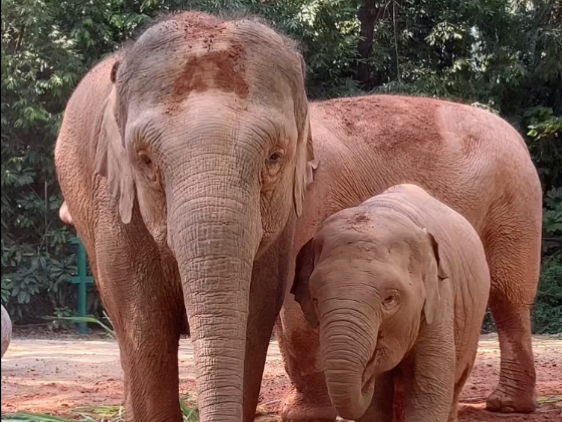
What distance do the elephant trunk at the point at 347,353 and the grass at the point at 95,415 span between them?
182 cm

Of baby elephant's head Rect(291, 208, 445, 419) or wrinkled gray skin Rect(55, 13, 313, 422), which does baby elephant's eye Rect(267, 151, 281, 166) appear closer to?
wrinkled gray skin Rect(55, 13, 313, 422)

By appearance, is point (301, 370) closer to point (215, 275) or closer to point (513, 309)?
point (513, 309)

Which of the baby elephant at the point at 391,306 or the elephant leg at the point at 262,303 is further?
the elephant leg at the point at 262,303

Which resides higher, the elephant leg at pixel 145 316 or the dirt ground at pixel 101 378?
the elephant leg at pixel 145 316

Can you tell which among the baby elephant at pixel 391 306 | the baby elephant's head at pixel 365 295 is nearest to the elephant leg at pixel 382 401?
the baby elephant at pixel 391 306

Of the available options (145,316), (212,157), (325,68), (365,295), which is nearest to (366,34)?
(325,68)

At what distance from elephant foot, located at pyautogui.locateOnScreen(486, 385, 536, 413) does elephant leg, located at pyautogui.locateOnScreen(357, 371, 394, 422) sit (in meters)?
1.88

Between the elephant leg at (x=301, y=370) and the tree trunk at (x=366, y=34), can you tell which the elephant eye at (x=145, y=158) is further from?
the tree trunk at (x=366, y=34)

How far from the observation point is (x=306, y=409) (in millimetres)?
5484

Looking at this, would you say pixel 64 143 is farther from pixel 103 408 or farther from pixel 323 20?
pixel 323 20

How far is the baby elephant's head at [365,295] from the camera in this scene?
11.8 feet

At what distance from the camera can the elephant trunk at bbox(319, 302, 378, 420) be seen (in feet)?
11.7

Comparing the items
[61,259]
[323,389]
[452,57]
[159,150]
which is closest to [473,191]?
[323,389]

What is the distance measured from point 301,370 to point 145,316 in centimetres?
152
